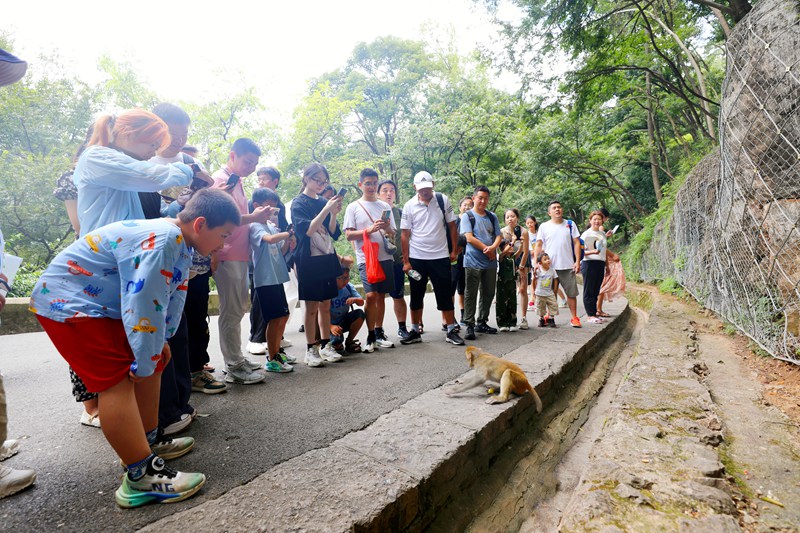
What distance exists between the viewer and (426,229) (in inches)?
172

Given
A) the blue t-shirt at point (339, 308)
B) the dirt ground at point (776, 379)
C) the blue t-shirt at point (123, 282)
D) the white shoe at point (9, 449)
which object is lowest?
the dirt ground at point (776, 379)

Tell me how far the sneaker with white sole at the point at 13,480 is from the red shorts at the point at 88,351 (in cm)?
56

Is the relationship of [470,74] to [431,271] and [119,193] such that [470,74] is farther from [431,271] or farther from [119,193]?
[119,193]

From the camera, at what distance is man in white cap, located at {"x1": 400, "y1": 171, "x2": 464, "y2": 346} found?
14.3 ft

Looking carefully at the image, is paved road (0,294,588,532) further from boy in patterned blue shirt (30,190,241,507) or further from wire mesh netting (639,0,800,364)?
wire mesh netting (639,0,800,364)

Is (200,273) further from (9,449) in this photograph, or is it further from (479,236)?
(479,236)

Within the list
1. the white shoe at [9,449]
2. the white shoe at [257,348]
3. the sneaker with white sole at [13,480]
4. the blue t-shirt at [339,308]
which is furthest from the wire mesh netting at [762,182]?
the white shoe at [9,449]

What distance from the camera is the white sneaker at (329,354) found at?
143 inches

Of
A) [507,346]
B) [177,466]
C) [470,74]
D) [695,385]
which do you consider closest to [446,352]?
[507,346]

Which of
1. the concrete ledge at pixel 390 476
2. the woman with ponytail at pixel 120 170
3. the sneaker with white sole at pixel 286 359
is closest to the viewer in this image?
the concrete ledge at pixel 390 476

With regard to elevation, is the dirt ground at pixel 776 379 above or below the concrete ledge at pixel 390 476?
below

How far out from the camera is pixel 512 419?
8.26 feet

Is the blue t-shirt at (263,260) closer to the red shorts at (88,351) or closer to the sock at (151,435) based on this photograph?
the sock at (151,435)

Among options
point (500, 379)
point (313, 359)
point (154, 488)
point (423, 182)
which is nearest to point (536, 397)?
point (500, 379)
